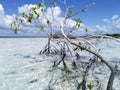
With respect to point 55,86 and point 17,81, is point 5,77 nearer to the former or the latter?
point 17,81

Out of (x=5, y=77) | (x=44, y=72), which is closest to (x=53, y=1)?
(x=44, y=72)

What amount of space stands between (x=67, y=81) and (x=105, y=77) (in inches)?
50.9

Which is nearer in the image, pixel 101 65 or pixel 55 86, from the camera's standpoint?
pixel 55 86

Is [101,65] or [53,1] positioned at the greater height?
[53,1]

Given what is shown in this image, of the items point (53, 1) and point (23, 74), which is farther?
point (53, 1)

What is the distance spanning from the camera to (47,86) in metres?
5.56

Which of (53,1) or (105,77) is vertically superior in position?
(53,1)

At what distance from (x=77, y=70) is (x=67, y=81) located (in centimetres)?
142

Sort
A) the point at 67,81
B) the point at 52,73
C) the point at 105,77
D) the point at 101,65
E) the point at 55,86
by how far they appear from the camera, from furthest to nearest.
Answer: the point at 101,65 → the point at 52,73 → the point at 105,77 → the point at 67,81 → the point at 55,86

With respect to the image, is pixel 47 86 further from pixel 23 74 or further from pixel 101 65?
pixel 101 65

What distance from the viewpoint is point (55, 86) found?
5.48 meters

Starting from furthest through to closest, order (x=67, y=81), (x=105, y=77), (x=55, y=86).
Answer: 1. (x=105, y=77)
2. (x=67, y=81)
3. (x=55, y=86)

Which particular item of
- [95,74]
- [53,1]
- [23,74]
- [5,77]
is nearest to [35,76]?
[23,74]

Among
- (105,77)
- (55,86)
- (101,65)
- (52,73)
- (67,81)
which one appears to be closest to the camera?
(55,86)
